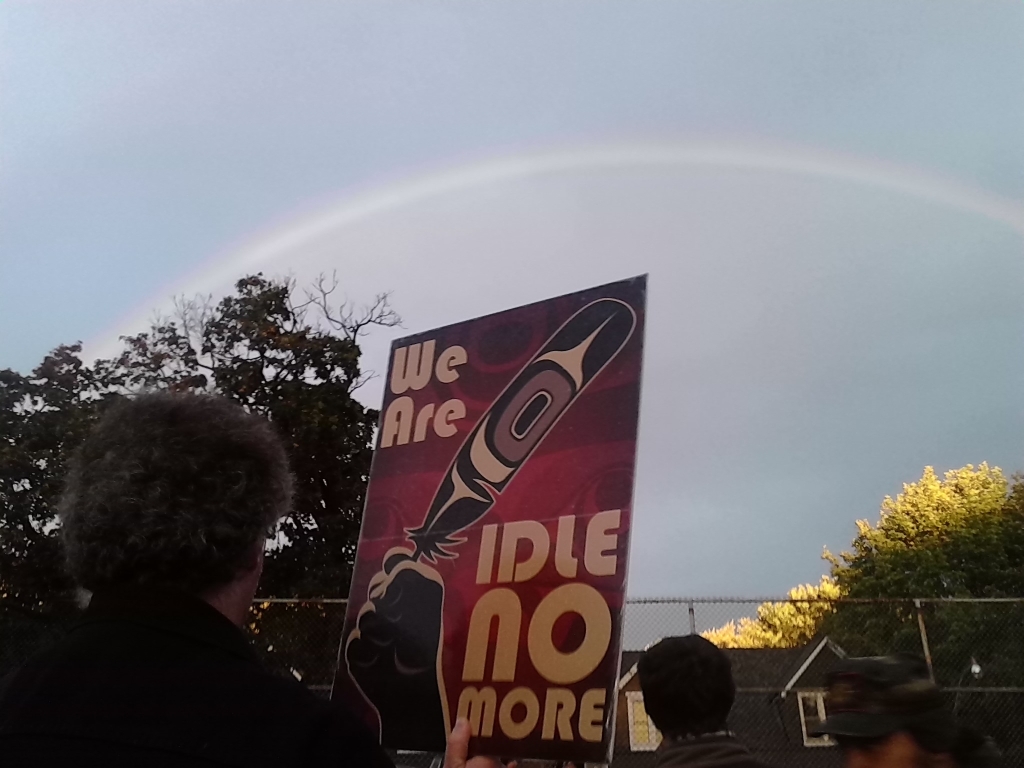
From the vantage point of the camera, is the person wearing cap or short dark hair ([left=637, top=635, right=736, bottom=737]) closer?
the person wearing cap

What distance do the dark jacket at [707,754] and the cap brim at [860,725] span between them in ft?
1.10

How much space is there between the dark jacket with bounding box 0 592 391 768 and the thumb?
1.10 m

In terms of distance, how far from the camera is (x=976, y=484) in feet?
91.2

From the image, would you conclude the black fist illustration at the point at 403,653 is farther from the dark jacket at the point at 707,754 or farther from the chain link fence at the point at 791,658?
the chain link fence at the point at 791,658

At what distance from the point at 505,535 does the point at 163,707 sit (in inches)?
52.7

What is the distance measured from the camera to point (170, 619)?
1104mm

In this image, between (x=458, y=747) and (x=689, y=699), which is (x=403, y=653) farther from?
(x=689, y=699)

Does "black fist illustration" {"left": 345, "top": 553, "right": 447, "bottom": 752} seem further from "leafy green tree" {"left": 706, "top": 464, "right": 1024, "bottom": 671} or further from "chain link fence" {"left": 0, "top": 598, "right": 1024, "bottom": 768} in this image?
"leafy green tree" {"left": 706, "top": 464, "right": 1024, "bottom": 671}

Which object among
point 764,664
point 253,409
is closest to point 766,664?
point 764,664

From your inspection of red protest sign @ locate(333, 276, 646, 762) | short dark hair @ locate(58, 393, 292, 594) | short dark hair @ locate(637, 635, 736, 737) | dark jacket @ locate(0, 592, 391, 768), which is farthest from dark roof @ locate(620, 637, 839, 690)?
dark jacket @ locate(0, 592, 391, 768)

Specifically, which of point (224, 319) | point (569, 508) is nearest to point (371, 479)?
point (569, 508)

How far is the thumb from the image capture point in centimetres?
205

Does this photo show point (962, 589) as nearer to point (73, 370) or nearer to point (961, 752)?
point (73, 370)

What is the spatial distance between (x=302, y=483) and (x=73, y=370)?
11.6 feet
